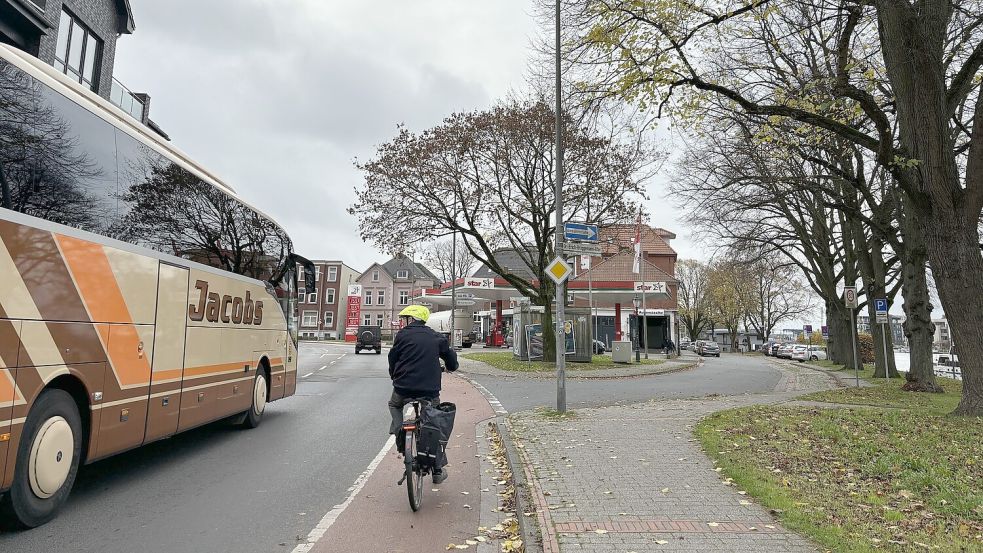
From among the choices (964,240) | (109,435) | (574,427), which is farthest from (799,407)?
(109,435)

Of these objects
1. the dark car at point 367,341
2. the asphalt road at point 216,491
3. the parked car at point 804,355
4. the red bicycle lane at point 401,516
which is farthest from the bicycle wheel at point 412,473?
the parked car at point 804,355

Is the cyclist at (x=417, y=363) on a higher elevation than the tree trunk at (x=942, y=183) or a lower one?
lower

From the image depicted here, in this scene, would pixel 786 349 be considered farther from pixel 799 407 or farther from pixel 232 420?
pixel 232 420

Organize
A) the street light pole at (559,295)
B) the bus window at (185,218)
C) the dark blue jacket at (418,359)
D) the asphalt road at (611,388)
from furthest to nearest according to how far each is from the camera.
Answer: the asphalt road at (611,388), the street light pole at (559,295), the bus window at (185,218), the dark blue jacket at (418,359)

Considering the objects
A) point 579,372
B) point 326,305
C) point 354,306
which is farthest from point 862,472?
point 326,305

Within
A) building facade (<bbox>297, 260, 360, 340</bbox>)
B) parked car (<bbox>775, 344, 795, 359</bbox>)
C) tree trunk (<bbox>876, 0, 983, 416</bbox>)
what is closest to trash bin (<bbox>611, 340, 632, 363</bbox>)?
tree trunk (<bbox>876, 0, 983, 416</bbox>)

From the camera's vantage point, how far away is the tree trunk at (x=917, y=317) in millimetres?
17675

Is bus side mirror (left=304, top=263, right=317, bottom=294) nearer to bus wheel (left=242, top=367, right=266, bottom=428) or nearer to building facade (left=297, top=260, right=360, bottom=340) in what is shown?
bus wheel (left=242, top=367, right=266, bottom=428)

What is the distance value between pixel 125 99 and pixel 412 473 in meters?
20.6

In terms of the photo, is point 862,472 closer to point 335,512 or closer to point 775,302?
point 335,512

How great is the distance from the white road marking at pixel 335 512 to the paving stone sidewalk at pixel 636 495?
1.77 meters

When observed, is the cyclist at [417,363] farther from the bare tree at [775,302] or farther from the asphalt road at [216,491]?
the bare tree at [775,302]

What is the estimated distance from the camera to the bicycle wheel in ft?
17.2

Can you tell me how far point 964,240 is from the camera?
10508mm
